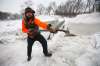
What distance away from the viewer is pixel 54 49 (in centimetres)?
101

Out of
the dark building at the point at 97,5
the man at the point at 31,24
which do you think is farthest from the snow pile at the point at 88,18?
the man at the point at 31,24

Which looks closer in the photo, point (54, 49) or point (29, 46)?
point (29, 46)

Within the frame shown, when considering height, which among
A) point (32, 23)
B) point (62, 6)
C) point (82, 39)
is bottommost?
point (82, 39)

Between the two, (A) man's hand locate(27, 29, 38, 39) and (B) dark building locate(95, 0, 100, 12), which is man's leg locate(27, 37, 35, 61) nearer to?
(A) man's hand locate(27, 29, 38, 39)

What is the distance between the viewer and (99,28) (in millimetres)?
841

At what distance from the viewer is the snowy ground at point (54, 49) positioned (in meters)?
0.83

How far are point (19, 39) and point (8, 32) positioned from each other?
107 millimetres

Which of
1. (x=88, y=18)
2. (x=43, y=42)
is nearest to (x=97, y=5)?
(x=88, y=18)

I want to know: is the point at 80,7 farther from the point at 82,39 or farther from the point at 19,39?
the point at 19,39

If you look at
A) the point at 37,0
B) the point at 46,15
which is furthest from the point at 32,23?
the point at 37,0

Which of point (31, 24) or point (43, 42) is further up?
point (31, 24)

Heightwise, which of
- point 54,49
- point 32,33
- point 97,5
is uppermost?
point 97,5

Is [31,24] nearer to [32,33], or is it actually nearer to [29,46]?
[32,33]

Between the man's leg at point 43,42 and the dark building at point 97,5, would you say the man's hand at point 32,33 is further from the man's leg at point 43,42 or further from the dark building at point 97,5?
the dark building at point 97,5
